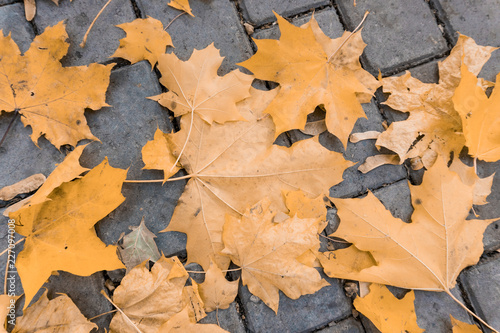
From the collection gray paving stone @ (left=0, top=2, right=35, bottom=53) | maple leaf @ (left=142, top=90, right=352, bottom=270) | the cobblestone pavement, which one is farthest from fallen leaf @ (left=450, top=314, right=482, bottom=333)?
gray paving stone @ (left=0, top=2, right=35, bottom=53)

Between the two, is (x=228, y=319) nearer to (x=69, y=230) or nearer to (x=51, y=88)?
(x=69, y=230)

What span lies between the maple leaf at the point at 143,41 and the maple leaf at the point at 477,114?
1272mm

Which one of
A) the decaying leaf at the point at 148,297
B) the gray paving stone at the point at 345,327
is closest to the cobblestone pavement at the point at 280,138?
the gray paving stone at the point at 345,327

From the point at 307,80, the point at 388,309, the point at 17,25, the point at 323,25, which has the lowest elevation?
the point at 388,309

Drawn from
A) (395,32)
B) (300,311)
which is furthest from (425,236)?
(395,32)

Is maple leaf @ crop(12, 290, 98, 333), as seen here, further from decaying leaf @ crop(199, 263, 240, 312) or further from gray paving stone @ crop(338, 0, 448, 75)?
gray paving stone @ crop(338, 0, 448, 75)

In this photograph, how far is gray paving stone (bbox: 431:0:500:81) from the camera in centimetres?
168

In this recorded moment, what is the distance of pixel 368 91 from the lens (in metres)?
1.48

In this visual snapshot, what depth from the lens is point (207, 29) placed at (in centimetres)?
165

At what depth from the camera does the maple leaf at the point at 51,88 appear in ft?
4.74

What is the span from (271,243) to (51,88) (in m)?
1.11

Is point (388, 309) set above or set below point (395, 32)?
below

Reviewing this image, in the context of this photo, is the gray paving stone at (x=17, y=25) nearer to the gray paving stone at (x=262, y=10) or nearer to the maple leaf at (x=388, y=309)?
the gray paving stone at (x=262, y=10)

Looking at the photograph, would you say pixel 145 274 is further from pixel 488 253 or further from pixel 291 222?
pixel 488 253
